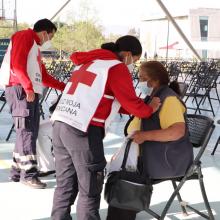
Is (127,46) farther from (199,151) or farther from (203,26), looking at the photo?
(203,26)

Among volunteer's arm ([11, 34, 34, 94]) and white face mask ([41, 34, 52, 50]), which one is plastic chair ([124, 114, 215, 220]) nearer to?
volunteer's arm ([11, 34, 34, 94])

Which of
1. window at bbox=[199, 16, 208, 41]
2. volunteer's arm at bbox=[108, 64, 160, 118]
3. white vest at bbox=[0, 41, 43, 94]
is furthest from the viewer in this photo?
Answer: window at bbox=[199, 16, 208, 41]

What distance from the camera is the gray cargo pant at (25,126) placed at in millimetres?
3965

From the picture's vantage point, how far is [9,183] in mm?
4230

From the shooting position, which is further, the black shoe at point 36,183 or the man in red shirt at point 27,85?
the black shoe at point 36,183

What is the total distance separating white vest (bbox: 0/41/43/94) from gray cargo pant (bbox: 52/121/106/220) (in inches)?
52.2

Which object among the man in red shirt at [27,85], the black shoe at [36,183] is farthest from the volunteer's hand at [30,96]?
the black shoe at [36,183]

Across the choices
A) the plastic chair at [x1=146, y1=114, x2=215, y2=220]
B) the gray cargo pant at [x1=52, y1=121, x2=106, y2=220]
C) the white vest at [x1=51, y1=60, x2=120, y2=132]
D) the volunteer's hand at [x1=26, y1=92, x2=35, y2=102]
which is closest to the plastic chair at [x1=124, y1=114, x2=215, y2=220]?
the plastic chair at [x1=146, y1=114, x2=215, y2=220]

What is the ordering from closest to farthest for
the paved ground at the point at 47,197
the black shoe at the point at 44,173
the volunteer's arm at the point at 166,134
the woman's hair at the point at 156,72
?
the volunteer's arm at the point at 166,134, the woman's hair at the point at 156,72, the paved ground at the point at 47,197, the black shoe at the point at 44,173

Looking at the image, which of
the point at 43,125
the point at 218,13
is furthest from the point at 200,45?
the point at 43,125

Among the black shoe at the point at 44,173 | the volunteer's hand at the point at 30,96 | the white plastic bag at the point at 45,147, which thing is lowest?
the black shoe at the point at 44,173

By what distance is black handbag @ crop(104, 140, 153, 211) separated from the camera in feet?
8.85

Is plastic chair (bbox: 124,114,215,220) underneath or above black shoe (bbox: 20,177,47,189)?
above

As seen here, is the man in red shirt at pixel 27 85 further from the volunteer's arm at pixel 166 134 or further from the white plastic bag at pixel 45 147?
the volunteer's arm at pixel 166 134
